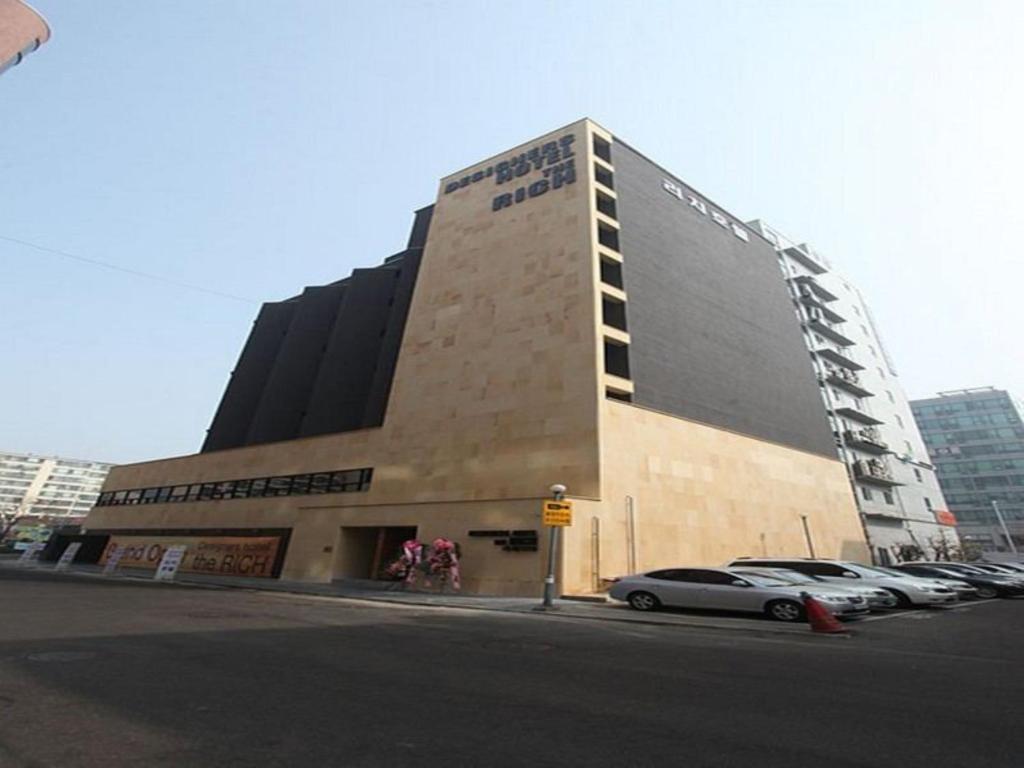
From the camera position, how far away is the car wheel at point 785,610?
41.1 feet

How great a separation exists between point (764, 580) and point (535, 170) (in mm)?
28802

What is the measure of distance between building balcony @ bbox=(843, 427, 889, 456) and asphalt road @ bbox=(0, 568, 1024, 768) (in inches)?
1622

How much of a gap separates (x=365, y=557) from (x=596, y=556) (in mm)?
13229

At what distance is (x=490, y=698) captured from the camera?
5.12 metres

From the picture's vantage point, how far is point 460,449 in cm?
2534

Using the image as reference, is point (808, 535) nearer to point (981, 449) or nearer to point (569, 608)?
point (569, 608)

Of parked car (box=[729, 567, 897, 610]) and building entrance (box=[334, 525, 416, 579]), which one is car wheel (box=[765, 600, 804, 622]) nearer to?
parked car (box=[729, 567, 897, 610])

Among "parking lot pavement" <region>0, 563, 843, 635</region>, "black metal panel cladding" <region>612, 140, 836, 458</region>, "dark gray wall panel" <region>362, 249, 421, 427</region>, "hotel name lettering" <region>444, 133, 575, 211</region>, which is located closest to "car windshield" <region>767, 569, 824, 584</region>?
"parking lot pavement" <region>0, 563, 843, 635</region>


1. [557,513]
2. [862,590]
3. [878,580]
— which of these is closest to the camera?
[862,590]

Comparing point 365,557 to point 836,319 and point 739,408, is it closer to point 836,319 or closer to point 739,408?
point 739,408

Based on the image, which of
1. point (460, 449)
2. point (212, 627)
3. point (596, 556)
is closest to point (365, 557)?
point (460, 449)

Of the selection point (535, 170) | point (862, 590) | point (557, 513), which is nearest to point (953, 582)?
point (862, 590)

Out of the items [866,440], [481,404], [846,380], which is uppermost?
[846,380]

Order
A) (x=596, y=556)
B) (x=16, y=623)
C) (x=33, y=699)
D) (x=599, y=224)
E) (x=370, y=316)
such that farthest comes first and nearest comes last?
1. (x=370, y=316)
2. (x=599, y=224)
3. (x=596, y=556)
4. (x=16, y=623)
5. (x=33, y=699)
